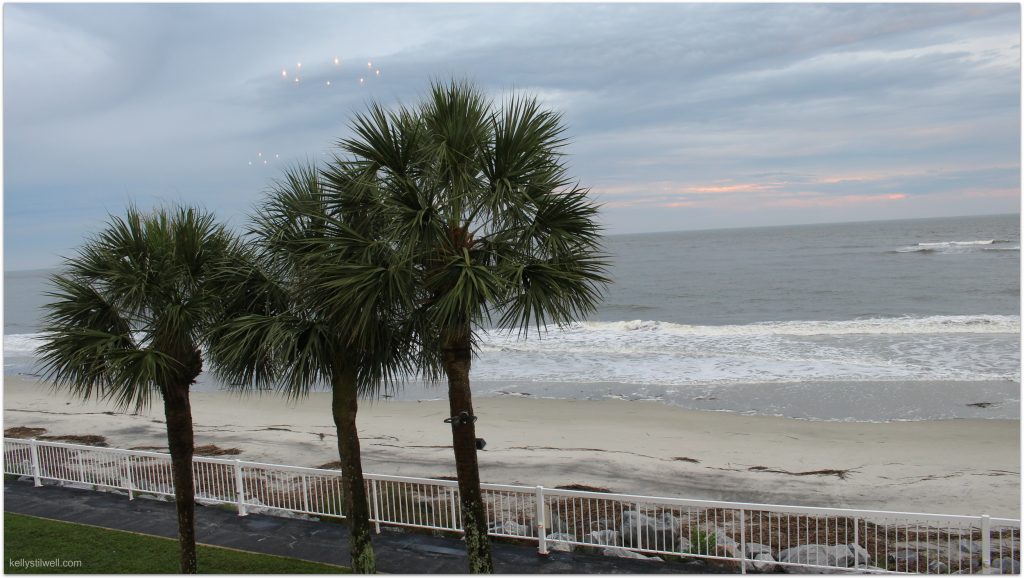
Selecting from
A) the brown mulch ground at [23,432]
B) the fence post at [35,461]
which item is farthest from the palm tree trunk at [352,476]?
the brown mulch ground at [23,432]

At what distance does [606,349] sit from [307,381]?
24.1 m

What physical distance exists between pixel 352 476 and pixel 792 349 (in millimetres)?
24525

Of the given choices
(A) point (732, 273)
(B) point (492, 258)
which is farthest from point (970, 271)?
(B) point (492, 258)

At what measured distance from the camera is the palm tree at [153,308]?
712cm

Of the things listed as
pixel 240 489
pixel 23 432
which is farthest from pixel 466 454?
pixel 23 432

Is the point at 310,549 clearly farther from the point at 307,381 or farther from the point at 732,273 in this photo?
the point at 732,273

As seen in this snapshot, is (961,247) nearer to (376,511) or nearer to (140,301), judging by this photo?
(376,511)

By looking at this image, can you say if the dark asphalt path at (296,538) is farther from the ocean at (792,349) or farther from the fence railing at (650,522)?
the ocean at (792,349)

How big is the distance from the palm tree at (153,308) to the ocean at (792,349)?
122 inches

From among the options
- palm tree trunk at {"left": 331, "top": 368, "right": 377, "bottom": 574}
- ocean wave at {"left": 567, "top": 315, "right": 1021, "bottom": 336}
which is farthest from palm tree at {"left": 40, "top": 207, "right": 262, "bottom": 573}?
ocean wave at {"left": 567, "top": 315, "right": 1021, "bottom": 336}

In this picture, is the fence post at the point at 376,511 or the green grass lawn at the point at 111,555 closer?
the green grass lawn at the point at 111,555

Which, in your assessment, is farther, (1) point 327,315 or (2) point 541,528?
(2) point 541,528

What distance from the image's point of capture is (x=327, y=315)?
703 cm

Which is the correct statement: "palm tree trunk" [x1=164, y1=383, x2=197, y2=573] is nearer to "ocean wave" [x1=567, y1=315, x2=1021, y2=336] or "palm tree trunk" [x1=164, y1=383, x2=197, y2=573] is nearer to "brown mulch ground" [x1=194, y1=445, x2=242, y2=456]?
"brown mulch ground" [x1=194, y1=445, x2=242, y2=456]
